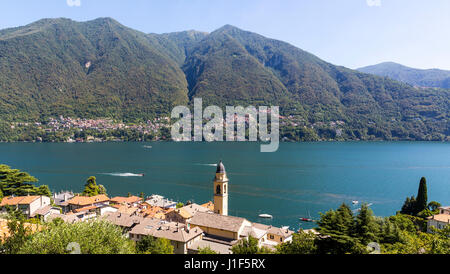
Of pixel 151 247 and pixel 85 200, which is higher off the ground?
pixel 151 247

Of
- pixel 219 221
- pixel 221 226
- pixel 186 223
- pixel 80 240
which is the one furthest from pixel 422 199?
pixel 80 240

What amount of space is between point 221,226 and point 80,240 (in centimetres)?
1470

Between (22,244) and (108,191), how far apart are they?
184ft

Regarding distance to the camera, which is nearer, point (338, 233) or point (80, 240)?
point (80, 240)

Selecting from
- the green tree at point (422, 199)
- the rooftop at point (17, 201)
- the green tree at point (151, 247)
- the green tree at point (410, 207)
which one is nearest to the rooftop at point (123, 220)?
the green tree at point (151, 247)

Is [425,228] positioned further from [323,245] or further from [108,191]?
[108,191]

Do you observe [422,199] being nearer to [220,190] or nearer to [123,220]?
[220,190]

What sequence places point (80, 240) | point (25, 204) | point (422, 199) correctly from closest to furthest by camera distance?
point (80, 240)
point (25, 204)
point (422, 199)

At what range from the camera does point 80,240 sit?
13.8 meters

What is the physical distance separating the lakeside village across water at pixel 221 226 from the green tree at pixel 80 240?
4.45ft

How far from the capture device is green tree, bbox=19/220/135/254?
13039 millimetres

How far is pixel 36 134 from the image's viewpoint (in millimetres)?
197000

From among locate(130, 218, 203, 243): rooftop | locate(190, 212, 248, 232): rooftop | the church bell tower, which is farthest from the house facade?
the church bell tower

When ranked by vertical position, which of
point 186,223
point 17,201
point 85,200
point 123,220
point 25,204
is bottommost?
point 85,200
